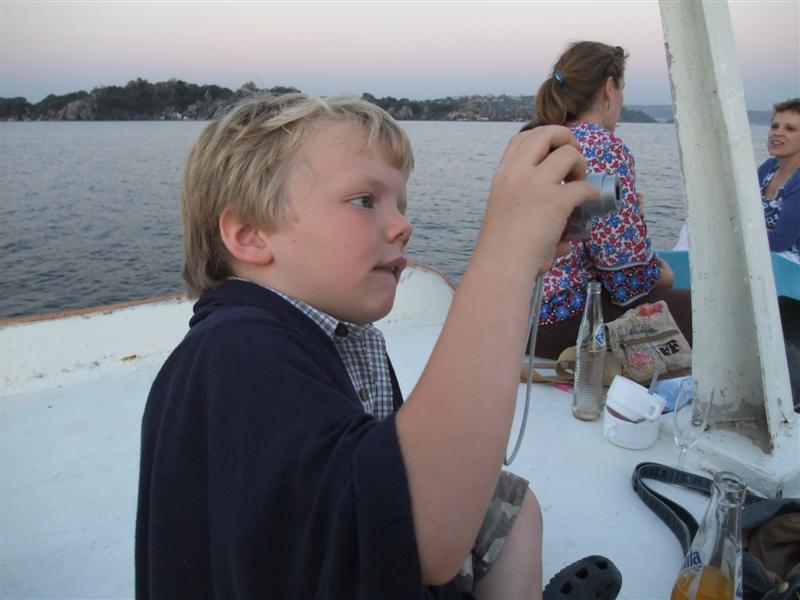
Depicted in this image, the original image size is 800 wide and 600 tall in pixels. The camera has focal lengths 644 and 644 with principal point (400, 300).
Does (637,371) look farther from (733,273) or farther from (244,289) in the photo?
(244,289)

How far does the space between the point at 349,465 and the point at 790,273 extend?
372 centimetres

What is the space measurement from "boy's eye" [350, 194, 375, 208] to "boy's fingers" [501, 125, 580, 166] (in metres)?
0.23

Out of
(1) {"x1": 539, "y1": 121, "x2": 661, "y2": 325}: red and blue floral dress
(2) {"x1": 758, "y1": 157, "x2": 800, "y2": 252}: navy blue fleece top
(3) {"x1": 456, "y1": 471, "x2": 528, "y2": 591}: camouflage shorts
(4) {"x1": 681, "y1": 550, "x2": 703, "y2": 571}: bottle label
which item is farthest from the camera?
(2) {"x1": 758, "y1": 157, "x2": 800, "y2": 252}: navy blue fleece top

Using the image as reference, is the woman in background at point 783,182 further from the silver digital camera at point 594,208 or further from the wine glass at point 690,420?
the silver digital camera at point 594,208

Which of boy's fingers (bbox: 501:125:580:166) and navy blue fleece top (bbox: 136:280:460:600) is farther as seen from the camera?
boy's fingers (bbox: 501:125:580:166)

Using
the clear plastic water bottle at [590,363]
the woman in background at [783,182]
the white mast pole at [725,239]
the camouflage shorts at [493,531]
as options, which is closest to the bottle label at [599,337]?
the clear plastic water bottle at [590,363]

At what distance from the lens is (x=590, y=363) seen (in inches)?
85.3

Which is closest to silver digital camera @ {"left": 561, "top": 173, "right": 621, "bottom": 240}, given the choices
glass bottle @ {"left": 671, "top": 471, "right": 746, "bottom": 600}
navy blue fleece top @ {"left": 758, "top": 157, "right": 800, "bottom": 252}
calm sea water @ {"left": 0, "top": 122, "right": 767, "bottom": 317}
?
glass bottle @ {"left": 671, "top": 471, "right": 746, "bottom": 600}

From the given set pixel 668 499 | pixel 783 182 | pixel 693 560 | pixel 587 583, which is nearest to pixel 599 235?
pixel 668 499

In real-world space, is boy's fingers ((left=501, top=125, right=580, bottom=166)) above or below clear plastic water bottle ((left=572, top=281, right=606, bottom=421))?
above

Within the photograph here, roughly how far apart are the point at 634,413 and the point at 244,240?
56.6 inches

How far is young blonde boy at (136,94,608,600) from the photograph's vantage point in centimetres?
70

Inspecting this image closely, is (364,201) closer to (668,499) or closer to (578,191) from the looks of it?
(578,191)

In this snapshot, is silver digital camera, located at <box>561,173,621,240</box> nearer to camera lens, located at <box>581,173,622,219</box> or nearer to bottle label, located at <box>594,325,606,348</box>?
camera lens, located at <box>581,173,622,219</box>
